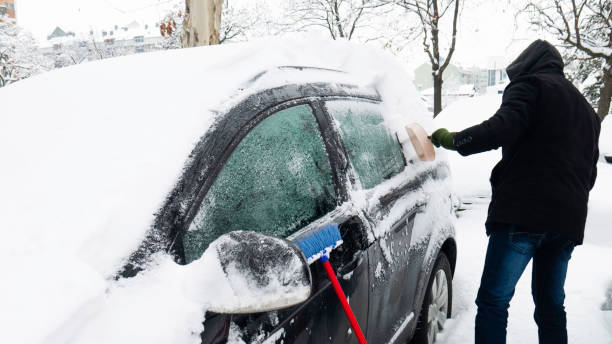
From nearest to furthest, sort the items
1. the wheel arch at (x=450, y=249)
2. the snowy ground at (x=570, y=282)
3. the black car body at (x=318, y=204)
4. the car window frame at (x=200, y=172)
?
the car window frame at (x=200, y=172) → the black car body at (x=318, y=204) → the wheel arch at (x=450, y=249) → the snowy ground at (x=570, y=282)

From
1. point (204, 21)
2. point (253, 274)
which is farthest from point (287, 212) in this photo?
point (204, 21)

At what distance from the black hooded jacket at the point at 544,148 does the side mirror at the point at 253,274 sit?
1463 millimetres

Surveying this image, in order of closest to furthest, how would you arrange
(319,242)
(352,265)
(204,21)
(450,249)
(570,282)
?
1. (319,242)
2. (352,265)
3. (450,249)
4. (570,282)
5. (204,21)

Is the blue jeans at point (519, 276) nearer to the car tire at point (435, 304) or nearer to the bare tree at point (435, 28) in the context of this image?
the car tire at point (435, 304)

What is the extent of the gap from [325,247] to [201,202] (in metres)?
0.41

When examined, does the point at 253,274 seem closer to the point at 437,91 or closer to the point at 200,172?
the point at 200,172

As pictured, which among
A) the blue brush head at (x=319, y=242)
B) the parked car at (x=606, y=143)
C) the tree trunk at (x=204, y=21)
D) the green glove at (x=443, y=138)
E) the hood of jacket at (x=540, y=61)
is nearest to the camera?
the blue brush head at (x=319, y=242)

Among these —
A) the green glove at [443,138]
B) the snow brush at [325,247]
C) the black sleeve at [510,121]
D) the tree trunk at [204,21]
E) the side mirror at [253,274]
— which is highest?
the tree trunk at [204,21]

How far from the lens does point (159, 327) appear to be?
3.33 feet

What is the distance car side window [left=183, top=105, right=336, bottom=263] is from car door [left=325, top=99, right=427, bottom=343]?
22 centimetres

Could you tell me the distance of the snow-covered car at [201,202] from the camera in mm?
1042

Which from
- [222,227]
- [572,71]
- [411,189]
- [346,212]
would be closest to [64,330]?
[222,227]

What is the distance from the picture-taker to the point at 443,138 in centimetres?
252

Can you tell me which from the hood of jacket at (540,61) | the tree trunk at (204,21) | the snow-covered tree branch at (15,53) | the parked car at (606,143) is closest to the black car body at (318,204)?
the hood of jacket at (540,61)
